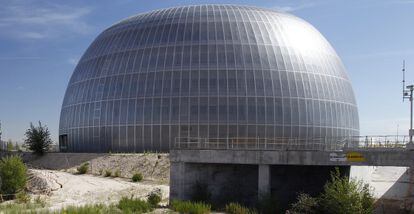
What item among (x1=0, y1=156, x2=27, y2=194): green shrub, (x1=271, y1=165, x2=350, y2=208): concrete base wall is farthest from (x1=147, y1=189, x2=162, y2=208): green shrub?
(x1=0, y1=156, x2=27, y2=194): green shrub

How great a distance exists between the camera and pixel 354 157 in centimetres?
3222

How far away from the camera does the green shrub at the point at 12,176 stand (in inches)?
1494

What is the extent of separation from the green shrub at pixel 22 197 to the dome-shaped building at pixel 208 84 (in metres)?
19.0

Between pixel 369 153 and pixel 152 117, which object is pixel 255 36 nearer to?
pixel 152 117

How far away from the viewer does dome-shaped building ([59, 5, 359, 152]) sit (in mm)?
53469

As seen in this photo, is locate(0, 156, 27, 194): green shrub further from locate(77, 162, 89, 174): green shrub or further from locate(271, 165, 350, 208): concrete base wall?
locate(271, 165, 350, 208): concrete base wall

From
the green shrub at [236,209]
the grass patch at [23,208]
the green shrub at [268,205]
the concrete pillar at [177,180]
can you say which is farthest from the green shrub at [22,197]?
the green shrub at [268,205]

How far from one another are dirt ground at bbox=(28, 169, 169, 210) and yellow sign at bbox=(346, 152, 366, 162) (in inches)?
514

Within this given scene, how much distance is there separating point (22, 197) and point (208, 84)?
2420cm

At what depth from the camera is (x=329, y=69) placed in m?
61.0

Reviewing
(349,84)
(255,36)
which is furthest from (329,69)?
(255,36)

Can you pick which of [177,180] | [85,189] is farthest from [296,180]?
[85,189]

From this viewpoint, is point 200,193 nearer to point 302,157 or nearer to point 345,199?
point 302,157

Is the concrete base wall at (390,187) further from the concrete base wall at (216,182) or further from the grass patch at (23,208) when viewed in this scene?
the grass patch at (23,208)
